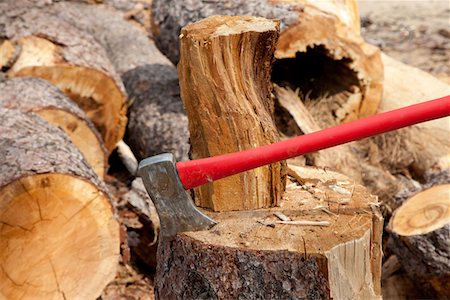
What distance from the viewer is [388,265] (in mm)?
3646

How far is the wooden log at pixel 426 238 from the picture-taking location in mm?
3082

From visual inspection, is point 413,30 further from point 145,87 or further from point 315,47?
point 145,87

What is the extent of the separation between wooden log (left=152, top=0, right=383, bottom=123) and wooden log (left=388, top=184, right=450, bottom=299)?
49.4 inches

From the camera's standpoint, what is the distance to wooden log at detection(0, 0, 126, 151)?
13.9 ft

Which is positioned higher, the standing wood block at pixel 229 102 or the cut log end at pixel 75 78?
the standing wood block at pixel 229 102

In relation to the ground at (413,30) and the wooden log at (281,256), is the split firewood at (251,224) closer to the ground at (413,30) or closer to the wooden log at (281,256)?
the wooden log at (281,256)

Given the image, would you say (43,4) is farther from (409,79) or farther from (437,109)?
(437,109)

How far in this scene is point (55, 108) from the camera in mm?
3770

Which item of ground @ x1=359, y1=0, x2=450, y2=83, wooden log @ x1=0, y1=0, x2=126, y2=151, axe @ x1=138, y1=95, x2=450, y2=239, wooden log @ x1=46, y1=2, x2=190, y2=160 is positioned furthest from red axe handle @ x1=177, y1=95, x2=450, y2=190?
ground @ x1=359, y1=0, x2=450, y2=83

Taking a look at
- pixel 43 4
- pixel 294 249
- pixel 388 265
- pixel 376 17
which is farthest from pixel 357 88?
pixel 376 17

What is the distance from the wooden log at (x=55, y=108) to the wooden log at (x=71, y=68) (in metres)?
0.25

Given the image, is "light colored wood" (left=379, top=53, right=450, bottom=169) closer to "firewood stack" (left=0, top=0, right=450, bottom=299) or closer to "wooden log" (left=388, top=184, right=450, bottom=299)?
"firewood stack" (left=0, top=0, right=450, bottom=299)

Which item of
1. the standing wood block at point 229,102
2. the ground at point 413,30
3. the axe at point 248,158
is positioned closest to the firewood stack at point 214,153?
the standing wood block at point 229,102

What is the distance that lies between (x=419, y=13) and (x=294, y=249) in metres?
7.83
